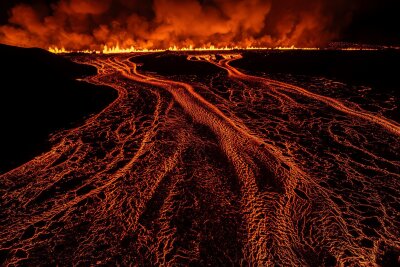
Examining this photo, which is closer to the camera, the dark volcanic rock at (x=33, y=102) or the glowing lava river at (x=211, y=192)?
the glowing lava river at (x=211, y=192)

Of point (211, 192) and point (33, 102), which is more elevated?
point (33, 102)

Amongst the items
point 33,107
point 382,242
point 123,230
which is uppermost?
point 33,107

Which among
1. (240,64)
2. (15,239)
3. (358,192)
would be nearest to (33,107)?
(15,239)

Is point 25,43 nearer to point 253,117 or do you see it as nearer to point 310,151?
point 253,117

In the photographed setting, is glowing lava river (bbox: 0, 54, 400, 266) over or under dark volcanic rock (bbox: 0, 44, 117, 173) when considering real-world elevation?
under

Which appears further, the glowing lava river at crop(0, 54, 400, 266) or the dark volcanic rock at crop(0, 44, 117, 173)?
the dark volcanic rock at crop(0, 44, 117, 173)

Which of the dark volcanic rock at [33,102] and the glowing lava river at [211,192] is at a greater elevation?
the dark volcanic rock at [33,102]

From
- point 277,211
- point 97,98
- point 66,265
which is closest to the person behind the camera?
point 66,265

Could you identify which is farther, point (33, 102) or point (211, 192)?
point (33, 102)
